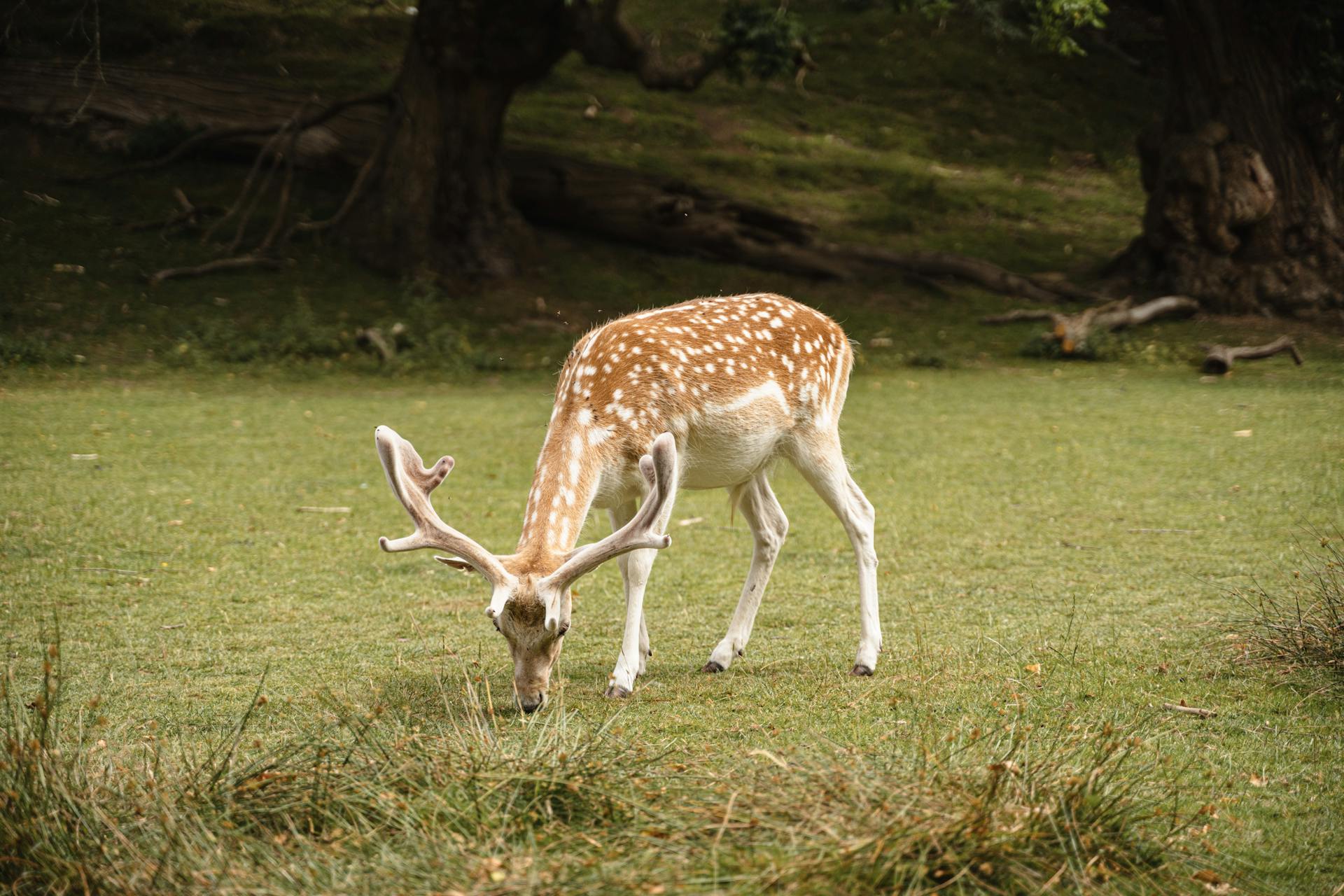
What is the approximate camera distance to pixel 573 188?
58.0 ft

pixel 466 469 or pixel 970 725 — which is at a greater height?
pixel 970 725

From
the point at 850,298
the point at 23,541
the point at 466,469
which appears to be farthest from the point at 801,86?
the point at 23,541

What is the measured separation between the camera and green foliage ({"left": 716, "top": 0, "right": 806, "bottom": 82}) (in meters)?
15.0

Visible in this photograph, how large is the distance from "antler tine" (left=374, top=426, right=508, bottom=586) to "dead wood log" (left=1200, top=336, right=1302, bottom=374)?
11.3 meters

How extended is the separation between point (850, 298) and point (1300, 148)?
19.3 feet

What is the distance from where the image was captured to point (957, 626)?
5.98 meters

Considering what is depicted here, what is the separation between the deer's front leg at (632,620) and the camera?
16.6ft

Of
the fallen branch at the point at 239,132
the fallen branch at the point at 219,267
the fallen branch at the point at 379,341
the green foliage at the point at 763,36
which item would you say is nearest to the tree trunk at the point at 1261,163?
the green foliage at the point at 763,36

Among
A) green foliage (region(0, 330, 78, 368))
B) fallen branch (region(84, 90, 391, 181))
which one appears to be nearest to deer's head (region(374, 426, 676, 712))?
green foliage (region(0, 330, 78, 368))

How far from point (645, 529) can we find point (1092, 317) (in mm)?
12043

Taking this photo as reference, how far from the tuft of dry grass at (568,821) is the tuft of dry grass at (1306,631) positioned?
4.75 feet

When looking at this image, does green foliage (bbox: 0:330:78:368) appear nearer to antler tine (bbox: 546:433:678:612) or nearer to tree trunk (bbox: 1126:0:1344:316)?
antler tine (bbox: 546:433:678:612)

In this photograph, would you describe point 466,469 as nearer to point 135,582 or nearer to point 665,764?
point 135,582

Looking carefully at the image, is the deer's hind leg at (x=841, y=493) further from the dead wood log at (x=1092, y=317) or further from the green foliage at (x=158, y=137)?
the green foliage at (x=158, y=137)
